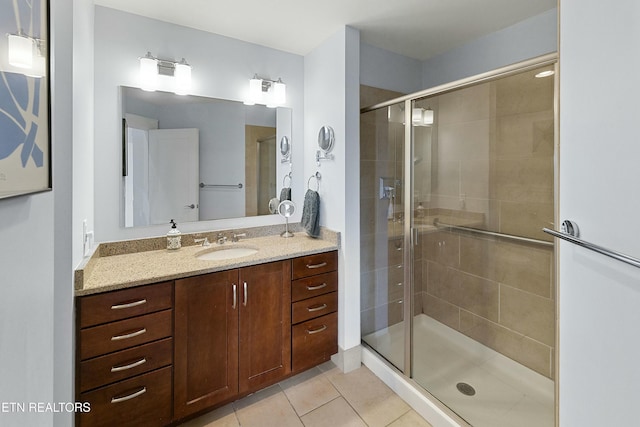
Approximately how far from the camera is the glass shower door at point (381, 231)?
7.20 feet

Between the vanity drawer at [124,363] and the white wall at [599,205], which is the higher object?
the white wall at [599,205]

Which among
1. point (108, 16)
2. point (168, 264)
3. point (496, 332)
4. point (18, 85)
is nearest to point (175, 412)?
point (168, 264)

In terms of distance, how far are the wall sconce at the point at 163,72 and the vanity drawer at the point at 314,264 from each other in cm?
148

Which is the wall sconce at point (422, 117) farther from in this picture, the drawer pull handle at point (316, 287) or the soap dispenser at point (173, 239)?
the soap dispenser at point (173, 239)

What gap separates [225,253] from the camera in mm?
2076

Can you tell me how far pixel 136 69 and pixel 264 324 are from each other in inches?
74.5

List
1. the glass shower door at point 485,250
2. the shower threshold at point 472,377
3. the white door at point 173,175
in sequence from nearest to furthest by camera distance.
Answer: the shower threshold at point 472,377
the glass shower door at point 485,250
the white door at point 173,175

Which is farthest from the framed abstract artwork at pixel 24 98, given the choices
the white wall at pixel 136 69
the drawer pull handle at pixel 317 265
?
the drawer pull handle at pixel 317 265

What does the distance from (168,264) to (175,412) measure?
79 cm

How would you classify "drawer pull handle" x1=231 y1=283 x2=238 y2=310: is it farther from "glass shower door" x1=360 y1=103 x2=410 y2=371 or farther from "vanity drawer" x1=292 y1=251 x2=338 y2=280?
"glass shower door" x1=360 y1=103 x2=410 y2=371

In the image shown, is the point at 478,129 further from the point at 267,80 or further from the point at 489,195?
the point at 267,80

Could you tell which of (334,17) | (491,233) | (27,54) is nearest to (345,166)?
(334,17)

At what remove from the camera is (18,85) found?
560 mm

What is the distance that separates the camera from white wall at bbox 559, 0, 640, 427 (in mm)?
796
